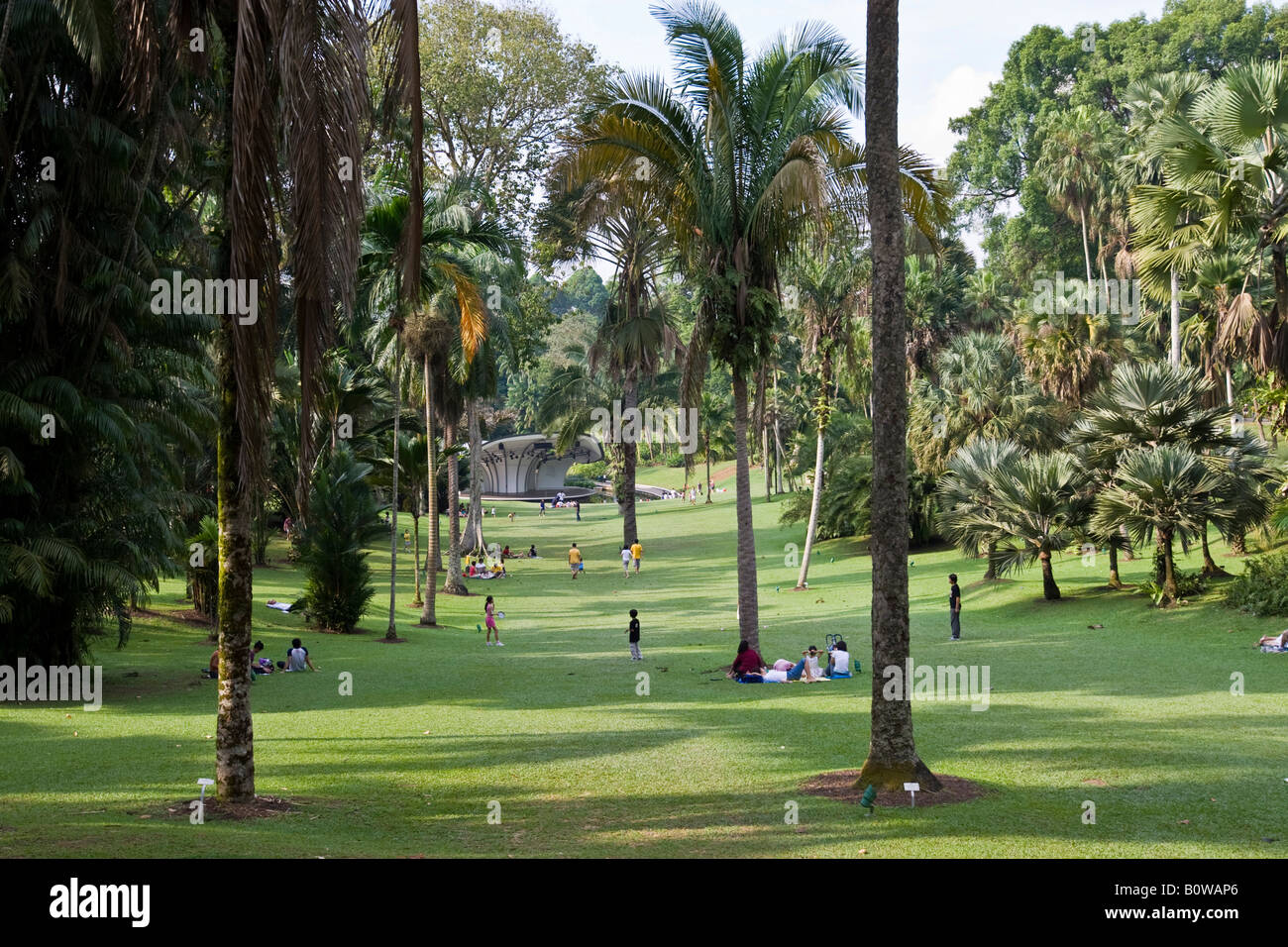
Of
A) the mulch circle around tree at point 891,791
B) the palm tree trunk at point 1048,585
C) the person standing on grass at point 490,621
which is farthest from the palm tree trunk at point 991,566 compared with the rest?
the mulch circle around tree at point 891,791

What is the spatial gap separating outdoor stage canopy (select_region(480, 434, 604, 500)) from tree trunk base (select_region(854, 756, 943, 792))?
8058 cm

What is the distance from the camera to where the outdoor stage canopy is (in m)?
95.3

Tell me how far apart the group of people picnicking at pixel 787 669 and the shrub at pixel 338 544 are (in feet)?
38.3

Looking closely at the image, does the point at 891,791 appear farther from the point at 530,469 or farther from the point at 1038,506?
the point at 530,469

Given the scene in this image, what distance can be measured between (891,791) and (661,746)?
3.82m

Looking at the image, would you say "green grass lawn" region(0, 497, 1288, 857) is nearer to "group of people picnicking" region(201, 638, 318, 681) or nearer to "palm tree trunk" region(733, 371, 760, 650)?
"group of people picnicking" region(201, 638, 318, 681)

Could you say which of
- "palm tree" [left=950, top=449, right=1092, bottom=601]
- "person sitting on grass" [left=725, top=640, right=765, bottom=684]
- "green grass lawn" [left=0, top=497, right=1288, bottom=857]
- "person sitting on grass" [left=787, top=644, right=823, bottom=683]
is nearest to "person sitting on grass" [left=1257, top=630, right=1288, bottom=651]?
"green grass lawn" [left=0, top=497, right=1288, bottom=857]

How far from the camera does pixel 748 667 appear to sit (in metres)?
20.1

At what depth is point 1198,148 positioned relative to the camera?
20.2 meters

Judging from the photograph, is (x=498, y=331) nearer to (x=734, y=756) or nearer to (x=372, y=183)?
(x=372, y=183)

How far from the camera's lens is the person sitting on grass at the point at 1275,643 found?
1966cm

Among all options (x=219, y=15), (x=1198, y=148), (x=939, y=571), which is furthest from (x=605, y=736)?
(x=939, y=571)

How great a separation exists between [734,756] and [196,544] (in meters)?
14.0

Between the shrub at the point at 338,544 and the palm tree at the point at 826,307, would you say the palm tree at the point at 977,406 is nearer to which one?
the palm tree at the point at 826,307
